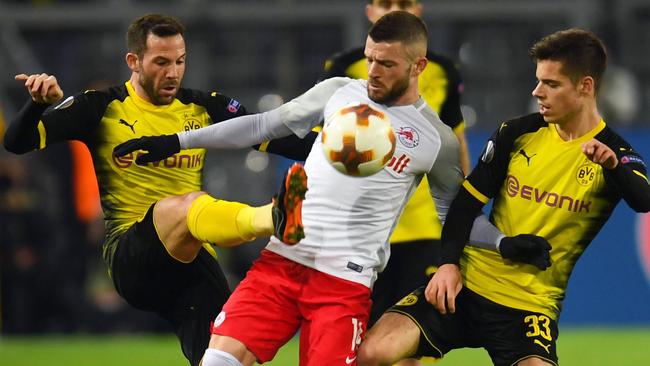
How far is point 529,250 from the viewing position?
5676mm

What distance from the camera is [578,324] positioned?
12.4 metres

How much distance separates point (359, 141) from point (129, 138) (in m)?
1.56

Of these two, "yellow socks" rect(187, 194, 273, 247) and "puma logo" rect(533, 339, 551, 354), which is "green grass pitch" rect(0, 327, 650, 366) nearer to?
"puma logo" rect(533, 339, 551, 354)

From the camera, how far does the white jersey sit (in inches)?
224

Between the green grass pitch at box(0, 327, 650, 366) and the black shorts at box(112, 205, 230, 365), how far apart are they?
3.88 metres

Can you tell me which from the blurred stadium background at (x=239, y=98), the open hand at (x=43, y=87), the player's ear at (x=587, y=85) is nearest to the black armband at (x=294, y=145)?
the open hand at (x=43, y=87)

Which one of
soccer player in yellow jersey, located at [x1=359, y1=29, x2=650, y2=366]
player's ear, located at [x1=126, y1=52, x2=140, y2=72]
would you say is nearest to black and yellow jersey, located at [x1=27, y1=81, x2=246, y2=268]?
player's ear, located at [x1=126, y1=52, x2=140, y2=72]

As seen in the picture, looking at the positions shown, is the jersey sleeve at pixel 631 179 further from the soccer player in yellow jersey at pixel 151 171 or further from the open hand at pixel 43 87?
the open hand at pixel 43 87

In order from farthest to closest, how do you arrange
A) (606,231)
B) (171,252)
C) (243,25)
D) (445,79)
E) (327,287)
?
(243,25) → (606,231) → (445,79) → (171,252) → (327,287)

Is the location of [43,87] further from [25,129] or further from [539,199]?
[539,199]

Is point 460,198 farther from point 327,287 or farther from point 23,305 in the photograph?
point 23,305

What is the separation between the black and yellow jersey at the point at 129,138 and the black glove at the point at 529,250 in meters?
1.65

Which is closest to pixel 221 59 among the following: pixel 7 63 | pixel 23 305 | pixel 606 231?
pixel 7 63

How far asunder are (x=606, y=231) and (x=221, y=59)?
179 inches
